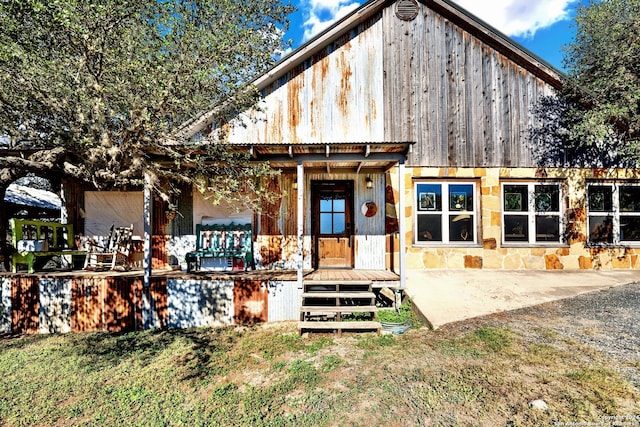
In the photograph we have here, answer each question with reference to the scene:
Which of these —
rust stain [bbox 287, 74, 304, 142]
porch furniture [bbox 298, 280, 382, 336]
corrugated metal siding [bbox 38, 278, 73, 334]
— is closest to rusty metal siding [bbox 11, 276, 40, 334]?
corrugated metal siding [bbox 38, 278, 73, 334]

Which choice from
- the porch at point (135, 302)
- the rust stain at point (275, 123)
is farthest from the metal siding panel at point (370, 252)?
the rust stain at point (275, 123)

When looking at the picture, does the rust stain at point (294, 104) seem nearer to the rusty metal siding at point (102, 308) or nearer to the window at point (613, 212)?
the rusty metal siding at point (102, 308)

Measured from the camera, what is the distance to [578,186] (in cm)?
789

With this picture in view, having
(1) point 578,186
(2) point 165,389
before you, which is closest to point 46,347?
(2) point 165,389

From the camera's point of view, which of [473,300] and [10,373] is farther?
[473,300]

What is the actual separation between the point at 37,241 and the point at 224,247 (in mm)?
3744

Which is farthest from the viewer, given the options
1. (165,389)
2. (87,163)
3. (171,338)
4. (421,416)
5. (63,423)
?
(171,338)

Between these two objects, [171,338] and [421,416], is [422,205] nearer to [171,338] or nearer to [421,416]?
[421,416]

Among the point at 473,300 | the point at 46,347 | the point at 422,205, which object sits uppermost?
the point at 422,205

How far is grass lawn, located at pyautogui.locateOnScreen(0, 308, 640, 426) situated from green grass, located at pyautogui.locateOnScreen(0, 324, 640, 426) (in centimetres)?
1

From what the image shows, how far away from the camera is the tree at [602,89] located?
22.4 ft

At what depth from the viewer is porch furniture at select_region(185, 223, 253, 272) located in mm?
7254

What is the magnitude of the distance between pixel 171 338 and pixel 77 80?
173 inches

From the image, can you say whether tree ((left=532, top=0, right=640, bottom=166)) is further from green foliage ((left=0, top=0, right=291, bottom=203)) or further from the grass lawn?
green foliage ((left=0, top=0, right=291, bottom=203))
